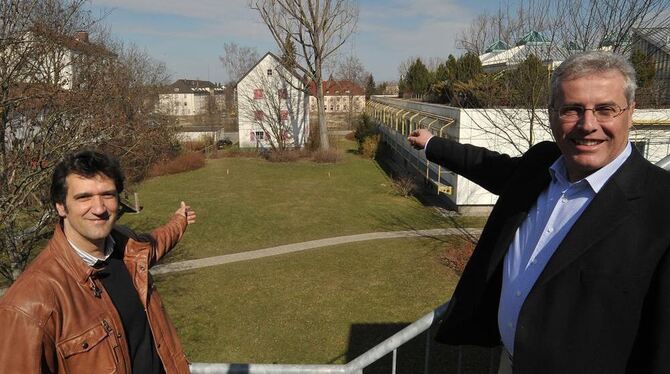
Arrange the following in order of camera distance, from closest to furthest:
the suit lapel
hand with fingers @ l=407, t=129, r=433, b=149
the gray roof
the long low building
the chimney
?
the suit lapel → hand with fingers @ l=407, t=129, r=433, b=149 → the chimney → the long low building → the gray roof

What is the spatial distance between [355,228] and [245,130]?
25.2m

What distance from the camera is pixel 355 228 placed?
17094 mm

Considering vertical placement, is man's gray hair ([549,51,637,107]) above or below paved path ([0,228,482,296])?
above

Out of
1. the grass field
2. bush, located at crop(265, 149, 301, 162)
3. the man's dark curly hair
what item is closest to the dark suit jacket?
the man's dark curly hair

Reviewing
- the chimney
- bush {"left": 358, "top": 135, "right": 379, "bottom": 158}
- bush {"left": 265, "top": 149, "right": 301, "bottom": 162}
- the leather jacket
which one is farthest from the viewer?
bush {"left": 358, "top": 135, "right": 379, "bottom": 158}

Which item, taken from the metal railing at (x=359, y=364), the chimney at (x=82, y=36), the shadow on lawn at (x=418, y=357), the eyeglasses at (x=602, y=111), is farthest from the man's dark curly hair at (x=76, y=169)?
the chimney at (x=82, y=36)

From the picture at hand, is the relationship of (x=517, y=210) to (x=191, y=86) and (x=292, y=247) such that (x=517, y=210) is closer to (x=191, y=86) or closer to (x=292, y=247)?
(x=292, y=247)

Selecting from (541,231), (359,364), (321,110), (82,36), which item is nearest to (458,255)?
(359,364)

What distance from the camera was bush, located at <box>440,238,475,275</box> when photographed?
1273cm

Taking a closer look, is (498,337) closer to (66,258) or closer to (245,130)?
(66,258)

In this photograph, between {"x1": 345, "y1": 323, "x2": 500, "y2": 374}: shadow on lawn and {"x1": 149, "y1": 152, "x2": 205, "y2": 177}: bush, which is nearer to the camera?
{"x1": 345, "y1": 323, "x2": 500, "y2": 374}: shadow on lawn

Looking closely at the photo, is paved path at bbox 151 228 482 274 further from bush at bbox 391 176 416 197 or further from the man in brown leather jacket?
the man in brown leather jacket

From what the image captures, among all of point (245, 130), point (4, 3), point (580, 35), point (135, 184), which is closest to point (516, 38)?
point (580, 35)

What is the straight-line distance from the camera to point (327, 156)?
110ft
